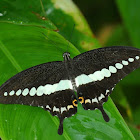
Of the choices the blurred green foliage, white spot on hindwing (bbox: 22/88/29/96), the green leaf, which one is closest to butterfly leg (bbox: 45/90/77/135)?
white spot on hindwing (bbox: 22/88/29/96)

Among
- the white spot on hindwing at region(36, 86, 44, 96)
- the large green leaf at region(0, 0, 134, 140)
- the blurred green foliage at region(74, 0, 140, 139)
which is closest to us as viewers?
the large green leaf at region(0, 0, 134, 140)

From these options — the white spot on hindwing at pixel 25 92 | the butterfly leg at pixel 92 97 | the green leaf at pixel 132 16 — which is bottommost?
the butterfly leg at pixel 92 97

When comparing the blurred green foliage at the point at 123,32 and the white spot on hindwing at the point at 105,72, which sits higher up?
the blurred green foliage at the point at 123,32

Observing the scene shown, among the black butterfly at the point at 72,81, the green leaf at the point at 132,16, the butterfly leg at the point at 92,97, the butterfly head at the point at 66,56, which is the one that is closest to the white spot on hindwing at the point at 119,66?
the black butterfly at the point at 72,81

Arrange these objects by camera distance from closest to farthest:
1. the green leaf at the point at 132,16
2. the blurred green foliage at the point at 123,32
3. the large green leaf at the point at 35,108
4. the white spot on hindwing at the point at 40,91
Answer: the large green leaf at the point at 35,108
the white spot on hindwing at the point at 40,91
the blurred green foliage at the point at 123,32
the green leaf at the point at 132,16

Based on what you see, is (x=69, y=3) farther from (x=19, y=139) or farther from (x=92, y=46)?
(x=19, y=139)

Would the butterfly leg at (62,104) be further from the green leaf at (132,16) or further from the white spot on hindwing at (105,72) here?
the green leaf at (132,16)

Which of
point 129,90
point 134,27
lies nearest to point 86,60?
point 134,27

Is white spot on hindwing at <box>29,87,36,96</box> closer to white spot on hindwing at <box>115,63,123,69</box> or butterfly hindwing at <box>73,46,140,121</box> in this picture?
butterfly hindwing at <box>73,46,140,121</box>
